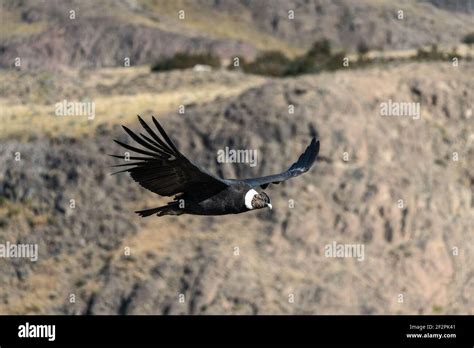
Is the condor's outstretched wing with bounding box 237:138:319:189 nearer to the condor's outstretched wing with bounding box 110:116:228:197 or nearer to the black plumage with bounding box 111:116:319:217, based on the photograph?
the black plumage with bounding box 111:116:319:217

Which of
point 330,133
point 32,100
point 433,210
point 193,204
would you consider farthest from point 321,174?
point 193,204

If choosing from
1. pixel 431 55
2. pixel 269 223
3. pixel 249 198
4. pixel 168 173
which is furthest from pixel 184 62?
pixel 168 173

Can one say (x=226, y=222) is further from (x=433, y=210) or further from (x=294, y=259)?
(x=433, y=210)

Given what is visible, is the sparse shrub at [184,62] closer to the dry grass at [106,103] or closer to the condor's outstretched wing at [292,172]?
the dry grass at [106,103]

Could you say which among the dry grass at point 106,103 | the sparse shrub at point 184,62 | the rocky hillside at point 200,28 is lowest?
the dry grass at point 106,103

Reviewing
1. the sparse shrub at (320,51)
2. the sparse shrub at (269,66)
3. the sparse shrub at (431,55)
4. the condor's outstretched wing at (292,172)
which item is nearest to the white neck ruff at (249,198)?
the condor's outstretched wing at (292,172)
